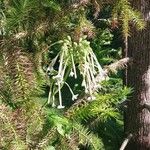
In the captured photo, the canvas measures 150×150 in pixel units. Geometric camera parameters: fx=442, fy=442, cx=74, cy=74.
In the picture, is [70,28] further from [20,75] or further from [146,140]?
[146,140]

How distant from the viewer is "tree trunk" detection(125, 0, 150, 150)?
2.48 meters

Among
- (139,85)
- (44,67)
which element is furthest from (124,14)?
(139,85)

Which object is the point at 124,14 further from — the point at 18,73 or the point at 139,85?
the point at 139,85

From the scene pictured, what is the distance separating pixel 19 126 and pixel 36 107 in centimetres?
11

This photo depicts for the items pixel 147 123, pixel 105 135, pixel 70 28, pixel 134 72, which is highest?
pixel 70 28

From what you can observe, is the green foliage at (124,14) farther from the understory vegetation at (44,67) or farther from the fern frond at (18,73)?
the fern frond at (18,73)

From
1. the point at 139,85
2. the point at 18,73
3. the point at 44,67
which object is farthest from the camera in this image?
the point at 139,85

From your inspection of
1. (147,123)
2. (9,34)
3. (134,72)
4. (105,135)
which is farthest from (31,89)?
(105,135)

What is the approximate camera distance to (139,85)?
2.70 m

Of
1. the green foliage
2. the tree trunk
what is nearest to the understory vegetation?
the green foliage

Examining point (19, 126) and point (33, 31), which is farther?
point (33, 31)

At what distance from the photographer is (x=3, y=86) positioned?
→ 5.15ft

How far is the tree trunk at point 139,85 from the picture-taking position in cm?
248

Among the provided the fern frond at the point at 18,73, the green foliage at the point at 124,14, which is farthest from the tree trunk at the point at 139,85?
the fern frond at the point at 18,73
